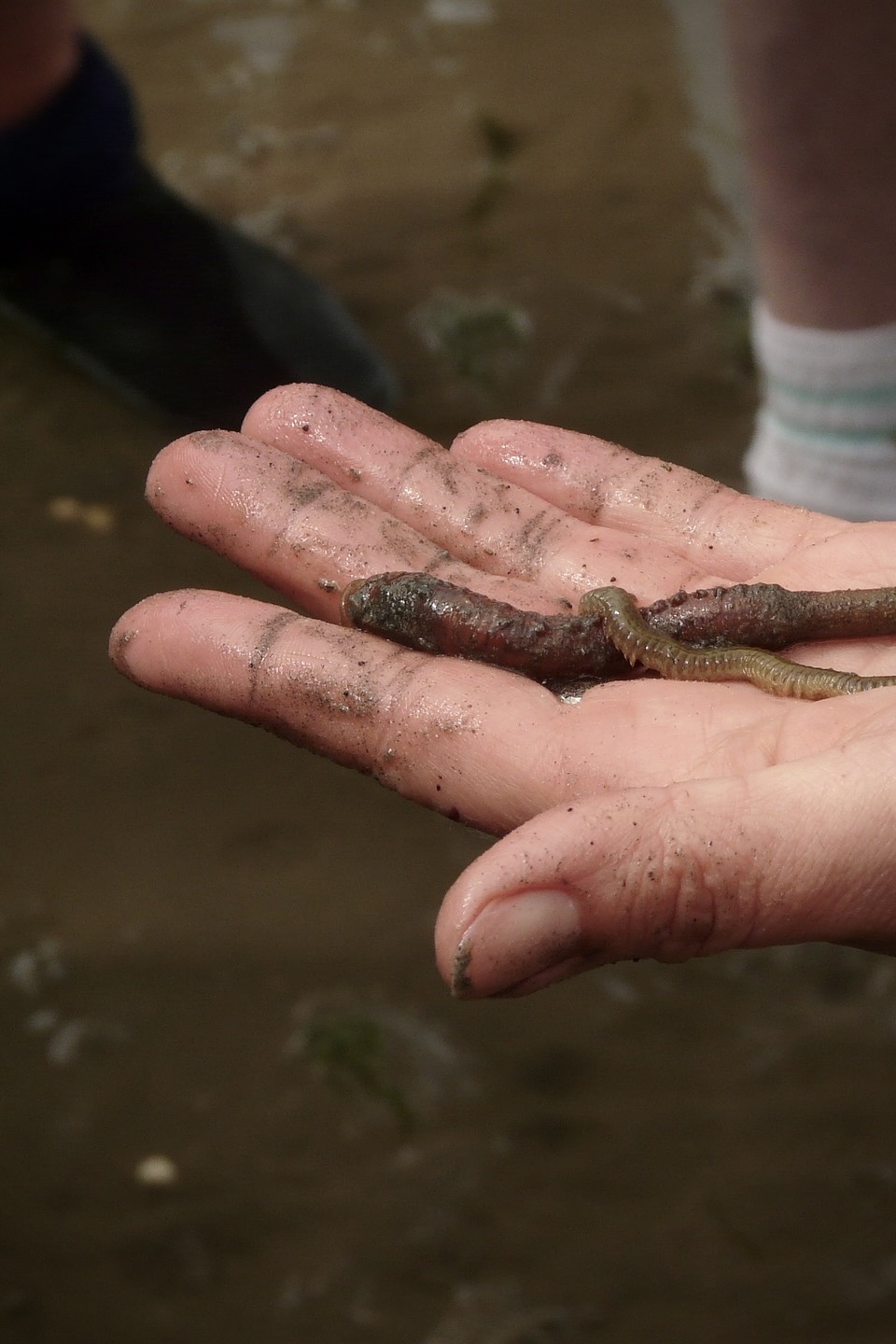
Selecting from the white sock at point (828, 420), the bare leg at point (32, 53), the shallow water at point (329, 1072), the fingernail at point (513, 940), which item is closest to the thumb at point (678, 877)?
the fingernail at point (513, 940)

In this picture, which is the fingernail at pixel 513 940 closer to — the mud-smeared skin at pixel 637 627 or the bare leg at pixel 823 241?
the mud-smeared skin at pixel 637 627

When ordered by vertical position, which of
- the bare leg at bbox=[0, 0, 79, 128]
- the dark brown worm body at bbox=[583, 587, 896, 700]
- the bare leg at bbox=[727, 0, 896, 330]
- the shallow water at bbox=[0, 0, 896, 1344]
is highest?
the bare leg at bbox=[727, 0, 896, 330]

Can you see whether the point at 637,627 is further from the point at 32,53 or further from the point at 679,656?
the point at 32,53

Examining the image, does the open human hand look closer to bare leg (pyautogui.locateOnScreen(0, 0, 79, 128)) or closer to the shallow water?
the shallow water

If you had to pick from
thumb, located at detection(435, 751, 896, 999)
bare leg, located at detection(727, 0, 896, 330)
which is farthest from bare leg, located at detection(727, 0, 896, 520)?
thumb, located at detection(435, 751, 896, 999)

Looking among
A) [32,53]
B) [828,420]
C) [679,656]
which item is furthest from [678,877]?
[32,53]

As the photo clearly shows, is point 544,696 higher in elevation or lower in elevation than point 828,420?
lower

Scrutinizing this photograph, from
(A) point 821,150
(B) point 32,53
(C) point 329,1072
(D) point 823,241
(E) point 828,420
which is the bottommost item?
(C) point 329,1072
